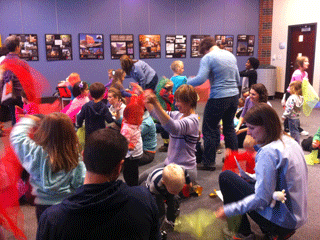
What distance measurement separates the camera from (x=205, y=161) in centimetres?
377

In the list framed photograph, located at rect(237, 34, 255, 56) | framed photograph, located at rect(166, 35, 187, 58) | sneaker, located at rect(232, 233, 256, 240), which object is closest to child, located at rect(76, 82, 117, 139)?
sneaker, located at rect(232, 233, 256, 240)

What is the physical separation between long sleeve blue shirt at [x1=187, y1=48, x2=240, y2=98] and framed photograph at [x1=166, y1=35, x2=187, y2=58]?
5.59 metres

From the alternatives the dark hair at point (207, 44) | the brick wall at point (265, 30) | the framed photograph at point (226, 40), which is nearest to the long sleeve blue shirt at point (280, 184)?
the dark hair at point (207, 44)

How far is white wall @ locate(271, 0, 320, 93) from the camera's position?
8164mm

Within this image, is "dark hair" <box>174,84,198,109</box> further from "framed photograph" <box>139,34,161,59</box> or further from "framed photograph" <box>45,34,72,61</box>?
"framed photograph" <box>139,34,161,59</box>

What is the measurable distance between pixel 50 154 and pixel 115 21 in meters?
7.20

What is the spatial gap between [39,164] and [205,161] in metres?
2.39

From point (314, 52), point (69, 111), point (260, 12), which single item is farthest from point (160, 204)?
point (260, 12)

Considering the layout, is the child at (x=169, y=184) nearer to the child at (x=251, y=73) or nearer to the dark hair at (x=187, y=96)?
the dark hair at (x=187, y=96)

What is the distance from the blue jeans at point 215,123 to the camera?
3.56m

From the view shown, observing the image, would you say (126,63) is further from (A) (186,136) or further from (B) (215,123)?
(A) (186,136)

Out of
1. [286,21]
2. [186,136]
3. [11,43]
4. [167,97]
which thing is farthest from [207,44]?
[286,21]

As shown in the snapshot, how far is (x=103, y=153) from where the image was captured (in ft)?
3.67

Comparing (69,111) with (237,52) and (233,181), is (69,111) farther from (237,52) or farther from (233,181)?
(237,52)
